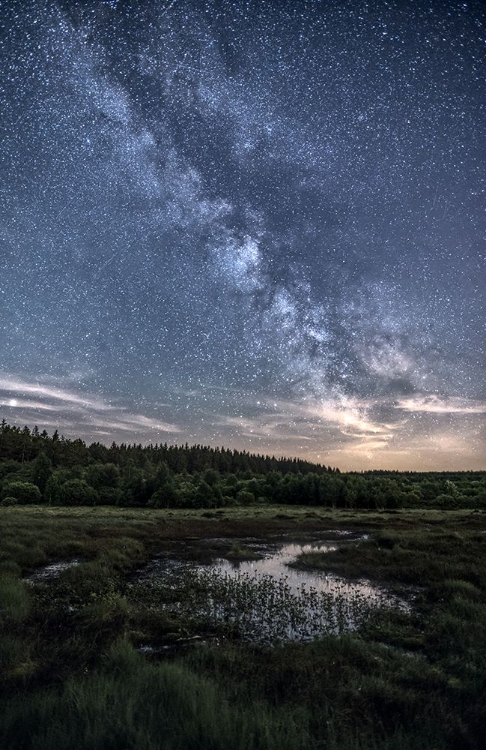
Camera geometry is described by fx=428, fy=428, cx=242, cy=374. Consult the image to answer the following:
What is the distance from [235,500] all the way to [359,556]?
58.6 metres

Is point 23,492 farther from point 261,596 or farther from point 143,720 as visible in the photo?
point 143,720

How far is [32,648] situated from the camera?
9469mm

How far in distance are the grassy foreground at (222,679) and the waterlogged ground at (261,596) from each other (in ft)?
2.83

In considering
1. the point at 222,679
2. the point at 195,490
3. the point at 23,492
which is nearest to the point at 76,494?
the point at 23,492

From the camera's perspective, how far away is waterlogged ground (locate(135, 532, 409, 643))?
1243 centimetres

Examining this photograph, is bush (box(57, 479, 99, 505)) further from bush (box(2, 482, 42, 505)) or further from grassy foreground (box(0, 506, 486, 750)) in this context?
grassy foreground (box(0, 506, 486, 750))

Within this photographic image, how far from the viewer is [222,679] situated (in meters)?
8.09

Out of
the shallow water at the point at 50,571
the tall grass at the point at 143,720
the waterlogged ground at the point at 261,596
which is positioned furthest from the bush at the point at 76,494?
the tall grass at the point at 143,720

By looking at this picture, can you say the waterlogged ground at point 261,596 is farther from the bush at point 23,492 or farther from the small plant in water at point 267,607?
the bush at point 23,492

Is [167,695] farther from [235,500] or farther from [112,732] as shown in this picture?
[235,500]

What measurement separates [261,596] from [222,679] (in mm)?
8266

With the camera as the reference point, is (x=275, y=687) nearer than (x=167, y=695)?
No

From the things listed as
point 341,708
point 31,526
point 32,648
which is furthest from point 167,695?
point 31,526

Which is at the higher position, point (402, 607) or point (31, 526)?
point (402, 607)
